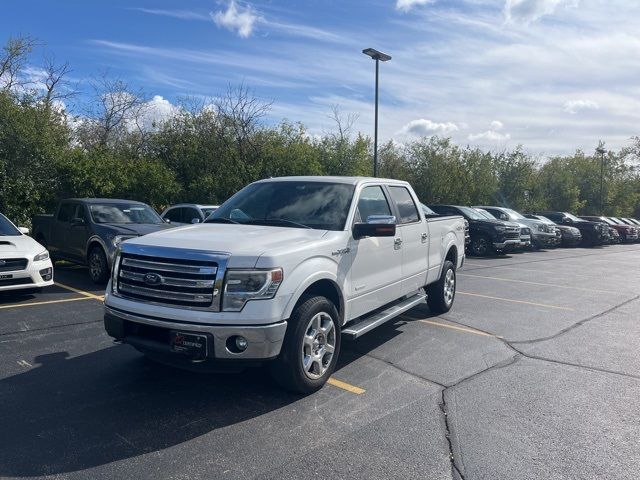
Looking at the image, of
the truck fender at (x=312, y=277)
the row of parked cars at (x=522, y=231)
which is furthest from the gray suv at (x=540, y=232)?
the truck fender at (x=312, y=277)

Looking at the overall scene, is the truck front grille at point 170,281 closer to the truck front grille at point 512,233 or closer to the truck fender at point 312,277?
the truck fender at point 312,277

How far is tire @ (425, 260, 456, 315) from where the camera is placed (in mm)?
7676

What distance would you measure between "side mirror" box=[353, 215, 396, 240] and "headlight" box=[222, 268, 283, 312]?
1281 millimetres

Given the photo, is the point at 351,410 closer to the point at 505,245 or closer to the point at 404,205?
the point at 404,205

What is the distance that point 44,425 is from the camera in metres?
3.75

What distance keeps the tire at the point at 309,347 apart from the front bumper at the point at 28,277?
5.52 metres

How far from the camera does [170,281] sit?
411 cm

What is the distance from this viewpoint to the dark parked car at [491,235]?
17.9 metres

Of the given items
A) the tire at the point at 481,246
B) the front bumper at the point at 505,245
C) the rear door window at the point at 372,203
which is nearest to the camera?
the rear door window at the point at 372,203

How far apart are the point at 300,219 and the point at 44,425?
2.81 m

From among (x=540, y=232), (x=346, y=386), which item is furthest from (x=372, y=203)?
(x=540, y=232)

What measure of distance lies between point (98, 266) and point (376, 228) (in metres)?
6.75

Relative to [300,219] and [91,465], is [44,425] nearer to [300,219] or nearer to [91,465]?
[91,465]

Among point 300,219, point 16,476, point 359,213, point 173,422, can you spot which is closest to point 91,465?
point 16,476
